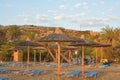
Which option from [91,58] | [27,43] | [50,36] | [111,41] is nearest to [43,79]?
[50,36]

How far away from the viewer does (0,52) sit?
37.6m

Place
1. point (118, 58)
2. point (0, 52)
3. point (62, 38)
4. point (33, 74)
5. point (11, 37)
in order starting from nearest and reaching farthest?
point (62, 38)
point (33, 74)
point (118, 58)
point (0, 52)
point (11, 37)

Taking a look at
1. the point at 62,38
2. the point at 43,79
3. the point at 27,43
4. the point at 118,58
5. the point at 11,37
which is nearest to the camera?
the point at 62,38

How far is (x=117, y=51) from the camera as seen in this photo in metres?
35.1

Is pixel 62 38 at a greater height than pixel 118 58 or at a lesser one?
greater

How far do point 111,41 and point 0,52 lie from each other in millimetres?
14479

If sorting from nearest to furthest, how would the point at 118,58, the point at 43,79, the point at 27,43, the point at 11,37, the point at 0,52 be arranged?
the point at 43,79 → the point at 27,43 → the point at 118,58 → the point at 0,52 → the point at 11,37

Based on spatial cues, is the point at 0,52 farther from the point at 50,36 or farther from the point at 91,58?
the point at 50,36

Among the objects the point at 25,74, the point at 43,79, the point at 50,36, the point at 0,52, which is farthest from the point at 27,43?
the point at 0,52

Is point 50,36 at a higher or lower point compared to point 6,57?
higher

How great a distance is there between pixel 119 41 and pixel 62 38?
2362cm

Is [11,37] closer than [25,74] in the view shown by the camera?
No

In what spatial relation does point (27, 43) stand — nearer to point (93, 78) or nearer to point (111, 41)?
point (93, 78)

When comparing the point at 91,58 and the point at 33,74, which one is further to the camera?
the point at 91,58
